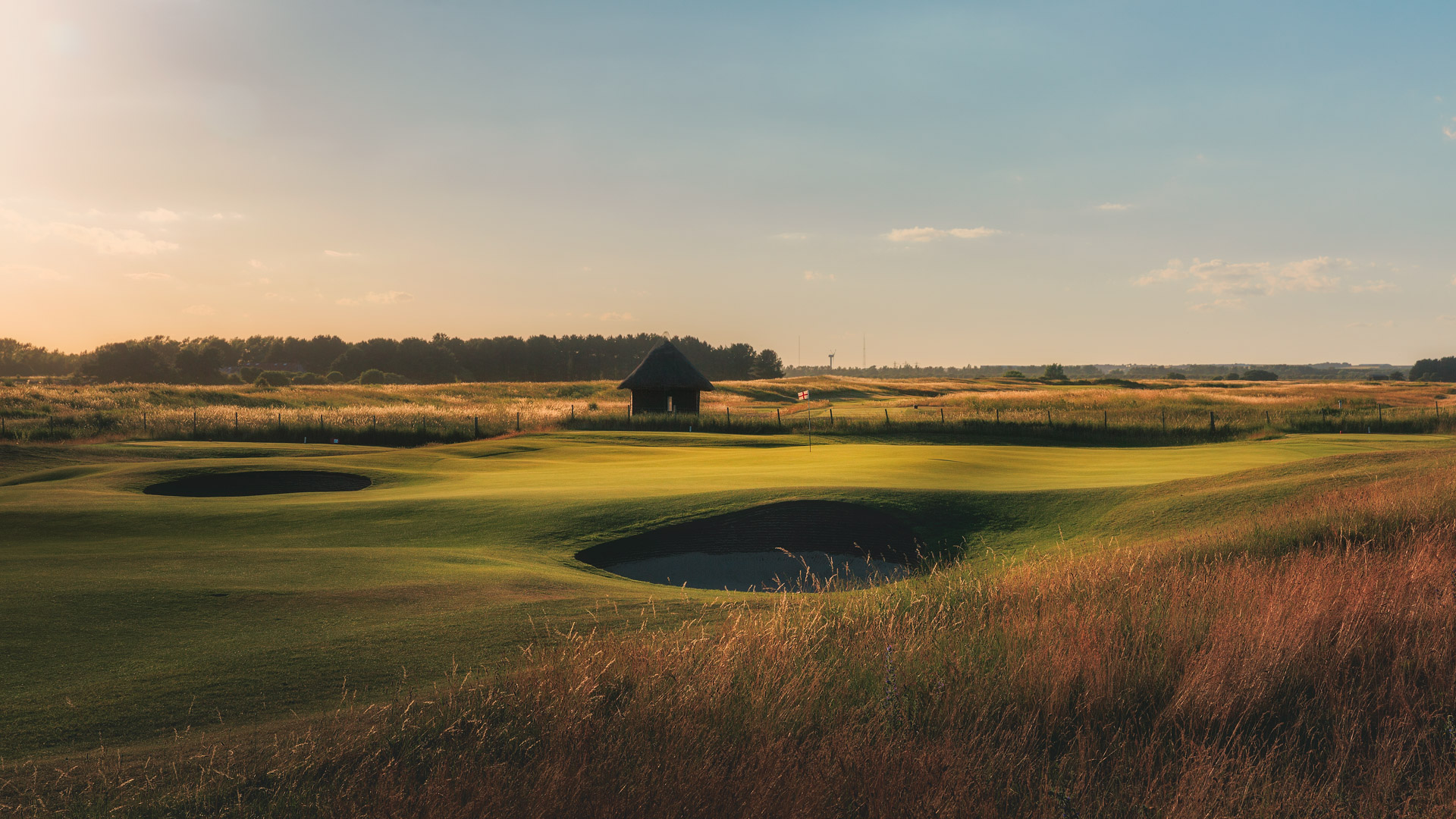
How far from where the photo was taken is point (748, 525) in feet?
53.4

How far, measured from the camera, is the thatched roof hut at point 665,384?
163 feet

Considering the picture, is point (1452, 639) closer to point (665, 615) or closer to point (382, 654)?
point (665, 615)

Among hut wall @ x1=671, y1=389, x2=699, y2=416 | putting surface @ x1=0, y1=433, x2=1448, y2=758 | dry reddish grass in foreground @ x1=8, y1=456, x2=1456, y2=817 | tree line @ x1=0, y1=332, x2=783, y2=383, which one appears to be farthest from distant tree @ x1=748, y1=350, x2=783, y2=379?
dry reddish grass in foreground @ x1=8, y1=456, x2=1456, y2=817

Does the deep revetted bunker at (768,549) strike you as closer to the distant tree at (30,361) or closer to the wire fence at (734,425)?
the wire fence at (734,425)

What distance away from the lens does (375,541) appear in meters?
15.0

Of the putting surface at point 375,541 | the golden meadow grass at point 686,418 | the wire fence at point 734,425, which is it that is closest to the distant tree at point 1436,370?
the golden meadow grass at point 686,418

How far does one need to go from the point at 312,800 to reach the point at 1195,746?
18.1 feet

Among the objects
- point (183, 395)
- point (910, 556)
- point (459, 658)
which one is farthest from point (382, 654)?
point (183, 395)

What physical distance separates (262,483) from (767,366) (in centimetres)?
15375

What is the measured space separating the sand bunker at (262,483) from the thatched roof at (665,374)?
26334mm

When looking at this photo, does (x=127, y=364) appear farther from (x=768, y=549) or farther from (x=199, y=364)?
(x=768, y=549)

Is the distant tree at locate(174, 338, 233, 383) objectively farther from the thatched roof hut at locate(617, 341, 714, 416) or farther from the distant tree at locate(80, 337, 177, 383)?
the thatched roof hut at locate(617, 341, 714, 416)

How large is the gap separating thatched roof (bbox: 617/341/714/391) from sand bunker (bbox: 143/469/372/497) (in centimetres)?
2633

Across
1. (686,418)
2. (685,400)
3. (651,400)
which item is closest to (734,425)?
(686,418)
